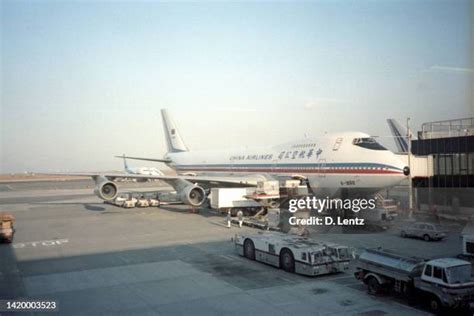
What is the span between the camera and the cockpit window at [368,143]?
25056 millimetres

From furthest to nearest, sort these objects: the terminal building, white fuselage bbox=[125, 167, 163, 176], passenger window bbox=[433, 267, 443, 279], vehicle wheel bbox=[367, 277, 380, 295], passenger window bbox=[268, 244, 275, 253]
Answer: white fuselage bbox=[125, 167, 163, 176] → the terminal building → passenger window bbox=[268, 244, 275, 253] → vehicle wheel bbox=[367, 277, 380, 295] → passenger window bbox=[433, 267, 443, 279]

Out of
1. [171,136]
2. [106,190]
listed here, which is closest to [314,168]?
[106,190]

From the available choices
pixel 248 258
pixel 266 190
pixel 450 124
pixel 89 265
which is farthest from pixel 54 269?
pixel 450 124

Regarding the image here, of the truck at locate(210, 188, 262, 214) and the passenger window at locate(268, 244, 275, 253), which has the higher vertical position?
the truck at locate(210, 188, 262, 214)

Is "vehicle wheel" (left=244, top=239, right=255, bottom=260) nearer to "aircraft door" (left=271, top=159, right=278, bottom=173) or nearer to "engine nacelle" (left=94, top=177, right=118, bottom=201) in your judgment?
"aircraft door" (left=271, top=159, right=278, bottom=173)

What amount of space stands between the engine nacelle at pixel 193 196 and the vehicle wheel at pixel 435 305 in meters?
20.4

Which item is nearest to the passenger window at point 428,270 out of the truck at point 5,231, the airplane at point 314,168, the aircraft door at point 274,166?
the airplane at point 314,168

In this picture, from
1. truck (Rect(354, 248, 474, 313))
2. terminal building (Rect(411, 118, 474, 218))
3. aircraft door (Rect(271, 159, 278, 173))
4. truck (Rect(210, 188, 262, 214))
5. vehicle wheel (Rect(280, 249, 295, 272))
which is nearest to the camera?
truck (Rect(354, 248, 474, 313))

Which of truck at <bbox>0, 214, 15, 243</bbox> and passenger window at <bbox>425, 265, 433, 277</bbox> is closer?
passenger window at <bbox>425, 265, 433, 277</bbox>

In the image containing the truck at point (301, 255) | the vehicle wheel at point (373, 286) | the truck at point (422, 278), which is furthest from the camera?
the truck at point (301, 255)

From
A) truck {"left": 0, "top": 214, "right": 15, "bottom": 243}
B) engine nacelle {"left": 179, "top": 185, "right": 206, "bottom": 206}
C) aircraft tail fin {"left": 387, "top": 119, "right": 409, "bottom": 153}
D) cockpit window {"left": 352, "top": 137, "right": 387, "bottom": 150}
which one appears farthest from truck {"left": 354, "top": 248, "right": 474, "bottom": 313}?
aircraft tail fin {"left": 387, "top": 119, "right": 409, "bottom": 153}

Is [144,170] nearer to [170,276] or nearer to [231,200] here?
[231,200]

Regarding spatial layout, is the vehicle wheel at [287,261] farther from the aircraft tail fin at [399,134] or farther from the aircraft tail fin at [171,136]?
the aircraft tail fin at [171,136]

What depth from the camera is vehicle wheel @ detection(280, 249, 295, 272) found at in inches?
595
